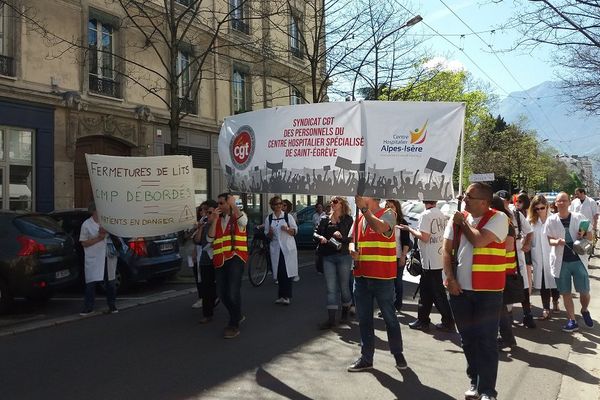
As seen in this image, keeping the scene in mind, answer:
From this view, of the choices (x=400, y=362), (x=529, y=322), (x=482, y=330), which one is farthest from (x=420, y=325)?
(x=482, y=330)

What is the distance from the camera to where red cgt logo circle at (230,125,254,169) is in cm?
598

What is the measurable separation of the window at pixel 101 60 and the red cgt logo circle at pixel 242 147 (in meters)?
11.8

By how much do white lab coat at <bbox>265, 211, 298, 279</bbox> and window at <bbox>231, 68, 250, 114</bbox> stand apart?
1444cm

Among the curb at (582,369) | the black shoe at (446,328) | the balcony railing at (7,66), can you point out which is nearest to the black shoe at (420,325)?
the black shoe at (446,328)

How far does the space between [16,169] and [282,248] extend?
950 cm

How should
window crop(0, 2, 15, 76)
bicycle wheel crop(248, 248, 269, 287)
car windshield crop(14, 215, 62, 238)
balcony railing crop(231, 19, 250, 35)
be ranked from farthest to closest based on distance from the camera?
balcony railing crop(231, 19, 250, 35) → window crop(0, 2, 15, 76) → bicycle wheel crop(248, 248, 269, 287) → car windshield crop(14, 215, 62, 238)

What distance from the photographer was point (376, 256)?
5289 mm

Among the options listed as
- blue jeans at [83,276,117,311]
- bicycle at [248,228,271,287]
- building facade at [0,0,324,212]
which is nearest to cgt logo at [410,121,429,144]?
blue jeans at [83,276,117,311]

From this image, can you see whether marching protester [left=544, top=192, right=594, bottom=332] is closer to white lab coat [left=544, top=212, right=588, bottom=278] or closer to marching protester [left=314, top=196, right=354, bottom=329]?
white lab coat [left=544, top=212, right=588, bottom=278]

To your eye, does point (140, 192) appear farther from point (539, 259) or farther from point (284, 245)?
point (539, 259)

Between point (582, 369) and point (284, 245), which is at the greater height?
point (284, 245)

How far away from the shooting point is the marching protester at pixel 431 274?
7.03m

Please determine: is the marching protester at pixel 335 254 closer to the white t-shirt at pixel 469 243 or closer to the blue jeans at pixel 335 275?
the blue jeans at pixel 335 275

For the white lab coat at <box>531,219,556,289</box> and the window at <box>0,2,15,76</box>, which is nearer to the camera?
the white lab coat at <box>531,219,556,289</box>
